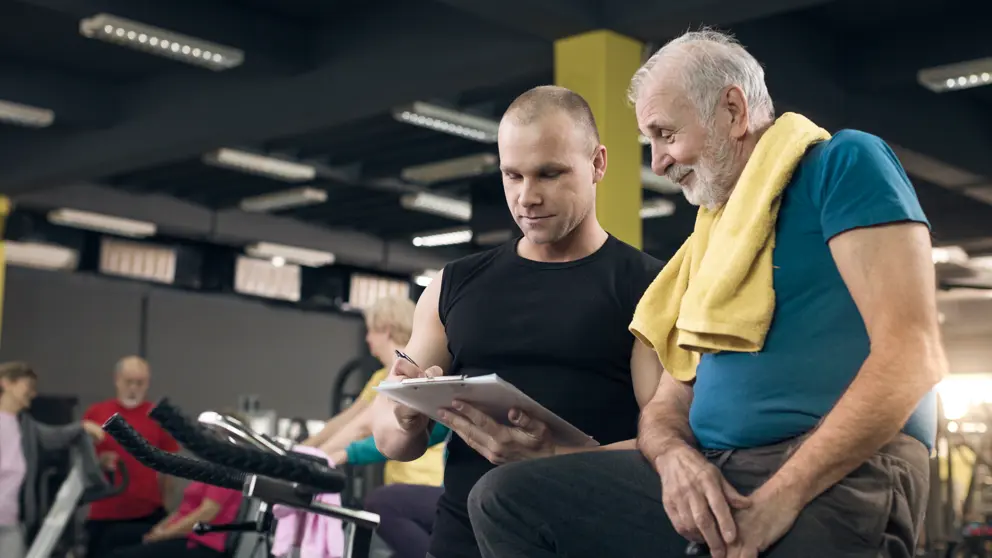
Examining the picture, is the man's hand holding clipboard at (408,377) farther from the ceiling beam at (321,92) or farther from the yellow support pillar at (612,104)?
the ceiling beam at (321,92)

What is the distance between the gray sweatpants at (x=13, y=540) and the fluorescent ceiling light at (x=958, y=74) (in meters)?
6.22

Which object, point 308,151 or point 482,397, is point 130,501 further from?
point 482,397

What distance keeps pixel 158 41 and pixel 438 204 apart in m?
5.49

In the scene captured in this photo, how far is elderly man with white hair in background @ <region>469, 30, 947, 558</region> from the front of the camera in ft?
4.51

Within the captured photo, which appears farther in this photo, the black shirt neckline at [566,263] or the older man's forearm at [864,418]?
the black shirt neckline at [566,263]

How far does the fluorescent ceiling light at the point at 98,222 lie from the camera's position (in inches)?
479

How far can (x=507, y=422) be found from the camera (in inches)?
72.1

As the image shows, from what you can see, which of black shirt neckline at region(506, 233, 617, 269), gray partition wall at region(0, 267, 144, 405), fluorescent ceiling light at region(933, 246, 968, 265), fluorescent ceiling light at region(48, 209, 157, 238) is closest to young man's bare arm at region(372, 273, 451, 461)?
black shirt neckline at region(506, 233, 617, 269)

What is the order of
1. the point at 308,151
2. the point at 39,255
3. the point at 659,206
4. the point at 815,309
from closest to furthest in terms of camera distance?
the point at 815,309 < the point at 308,151 < the point at 659,206 < the point at 39,255

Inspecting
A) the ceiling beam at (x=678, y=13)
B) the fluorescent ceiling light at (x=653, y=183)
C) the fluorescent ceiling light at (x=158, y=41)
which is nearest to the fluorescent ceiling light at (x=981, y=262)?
the fluorescent ceiling light at (x=653, y=183)

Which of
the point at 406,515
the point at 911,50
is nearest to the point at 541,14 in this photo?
the point at 406,515

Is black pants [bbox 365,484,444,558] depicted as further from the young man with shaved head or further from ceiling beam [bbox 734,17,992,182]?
ceiling beam [bbox 734,17,992,182]

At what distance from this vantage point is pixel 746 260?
1497 mm

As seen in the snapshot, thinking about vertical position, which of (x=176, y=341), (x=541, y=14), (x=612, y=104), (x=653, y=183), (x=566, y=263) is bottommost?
(x=566, y=263)
